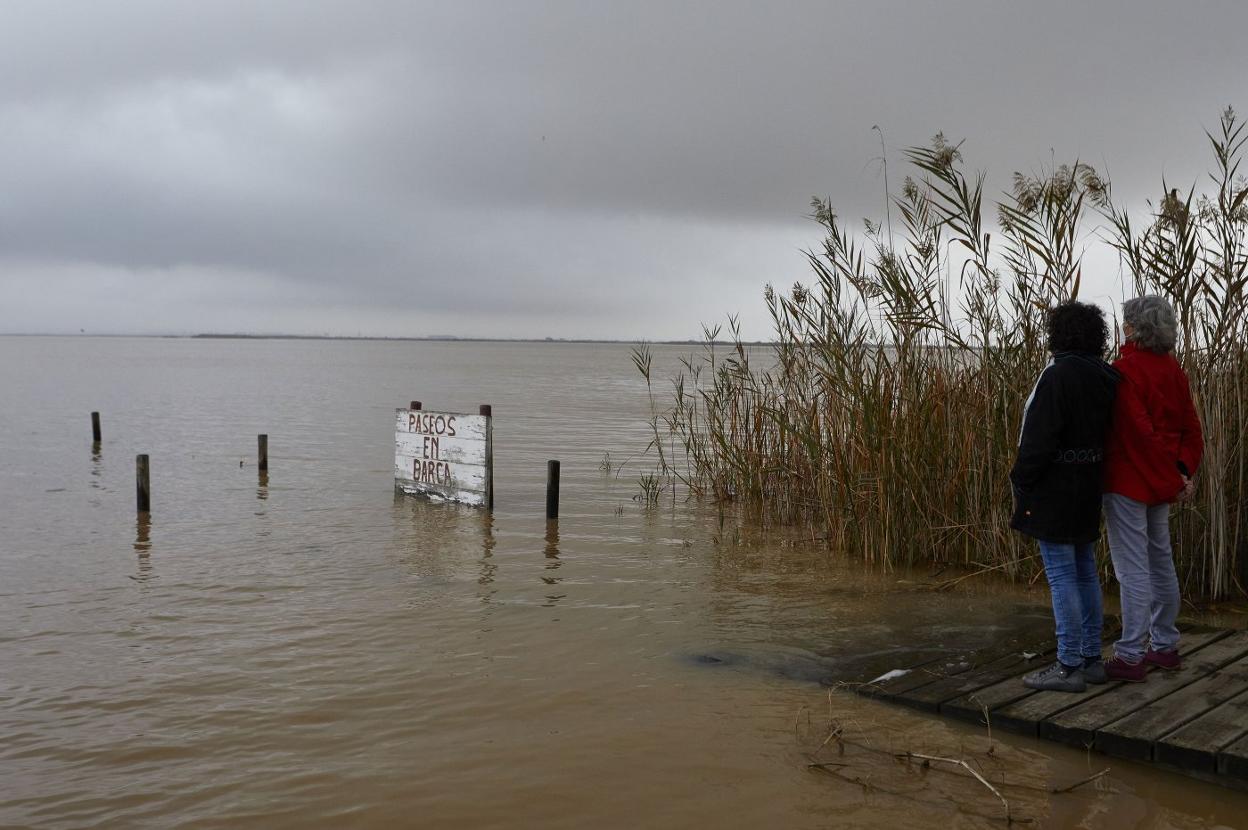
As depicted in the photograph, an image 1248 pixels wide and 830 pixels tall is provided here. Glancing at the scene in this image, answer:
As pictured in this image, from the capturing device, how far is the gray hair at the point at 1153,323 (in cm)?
455

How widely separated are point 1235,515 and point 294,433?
1905cm

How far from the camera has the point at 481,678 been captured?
5578mm

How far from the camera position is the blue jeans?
463cm

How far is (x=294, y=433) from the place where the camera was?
71.0ft

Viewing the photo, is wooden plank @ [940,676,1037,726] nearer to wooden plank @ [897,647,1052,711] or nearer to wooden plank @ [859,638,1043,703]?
wooden plank @ [897,647,1052,711]

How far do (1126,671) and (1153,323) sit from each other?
173 cm

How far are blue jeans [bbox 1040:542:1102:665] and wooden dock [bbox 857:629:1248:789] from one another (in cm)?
21

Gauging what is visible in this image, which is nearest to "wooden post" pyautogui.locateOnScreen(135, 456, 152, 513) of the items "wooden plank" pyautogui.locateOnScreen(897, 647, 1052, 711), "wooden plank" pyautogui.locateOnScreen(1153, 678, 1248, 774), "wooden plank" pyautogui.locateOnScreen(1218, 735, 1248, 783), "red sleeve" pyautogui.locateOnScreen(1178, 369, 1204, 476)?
"wooden plank" pyautogui.locateOnScreen(897, 647, 1052, 711)

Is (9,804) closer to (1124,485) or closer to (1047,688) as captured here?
(1047,688)

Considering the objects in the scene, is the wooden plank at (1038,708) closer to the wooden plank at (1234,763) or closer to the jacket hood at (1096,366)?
the wooden plank at (1234,763)

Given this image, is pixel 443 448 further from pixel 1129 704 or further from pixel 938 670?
pixel 1129 704

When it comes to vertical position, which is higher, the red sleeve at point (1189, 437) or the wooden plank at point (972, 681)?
the red sleeve at point (1189, 437)

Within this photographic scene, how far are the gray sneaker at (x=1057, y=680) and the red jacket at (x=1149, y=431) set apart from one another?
936 mm

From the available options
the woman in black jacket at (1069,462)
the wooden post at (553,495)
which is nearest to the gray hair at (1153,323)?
the woman in black jacket at (1069,462)
